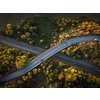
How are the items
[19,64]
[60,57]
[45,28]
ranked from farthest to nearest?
[45,28], [60,57], [19,64]

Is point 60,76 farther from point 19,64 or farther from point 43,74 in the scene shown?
point 19,64

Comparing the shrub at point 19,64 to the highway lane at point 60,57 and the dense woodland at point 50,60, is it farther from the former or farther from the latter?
the highway lane at point 60,57

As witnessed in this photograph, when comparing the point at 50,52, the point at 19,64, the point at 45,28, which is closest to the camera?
the point at 19,64

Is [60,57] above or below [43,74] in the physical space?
above

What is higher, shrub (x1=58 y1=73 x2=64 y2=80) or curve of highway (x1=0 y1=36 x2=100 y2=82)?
curve of highway (x1=0 y1=36 x2=100 y2=82)

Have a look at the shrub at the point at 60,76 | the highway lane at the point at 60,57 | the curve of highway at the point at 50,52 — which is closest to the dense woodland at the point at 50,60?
the shrub at the point at 60,76

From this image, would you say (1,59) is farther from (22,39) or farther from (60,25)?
(60,25)

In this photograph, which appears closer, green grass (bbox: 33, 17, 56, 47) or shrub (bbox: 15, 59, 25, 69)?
shrub (bbox: 15, 59, 25, 69)

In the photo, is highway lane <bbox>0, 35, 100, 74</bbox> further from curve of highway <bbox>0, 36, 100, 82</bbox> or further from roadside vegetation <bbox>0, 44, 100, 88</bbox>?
curve of highway <bbox>0, 36, 100, 82</bbox>

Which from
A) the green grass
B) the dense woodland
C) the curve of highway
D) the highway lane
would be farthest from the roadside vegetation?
the green grass

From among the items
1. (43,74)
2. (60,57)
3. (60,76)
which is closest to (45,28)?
(60,57)
